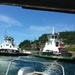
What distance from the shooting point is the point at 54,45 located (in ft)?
67.4

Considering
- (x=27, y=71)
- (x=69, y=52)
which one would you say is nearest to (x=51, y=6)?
(x=27, y=71)

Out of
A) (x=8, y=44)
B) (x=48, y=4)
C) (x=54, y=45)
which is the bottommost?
(x=48, y=4)

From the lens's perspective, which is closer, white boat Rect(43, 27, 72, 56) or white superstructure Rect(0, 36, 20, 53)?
white boat Rect(43, 27, 72, 56)

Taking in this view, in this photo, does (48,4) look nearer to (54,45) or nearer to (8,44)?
(54,45)

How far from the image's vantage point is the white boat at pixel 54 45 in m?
19.9

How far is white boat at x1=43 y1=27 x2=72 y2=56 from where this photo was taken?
19859mm

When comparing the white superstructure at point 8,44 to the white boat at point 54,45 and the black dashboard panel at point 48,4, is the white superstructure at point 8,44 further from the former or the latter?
the black dashboard panel at point 48,4

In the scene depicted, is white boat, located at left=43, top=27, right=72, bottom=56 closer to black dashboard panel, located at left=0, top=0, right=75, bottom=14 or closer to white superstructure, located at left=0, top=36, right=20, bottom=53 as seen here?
white superstructure, located at left=0, top=36, right=20, bottom=53

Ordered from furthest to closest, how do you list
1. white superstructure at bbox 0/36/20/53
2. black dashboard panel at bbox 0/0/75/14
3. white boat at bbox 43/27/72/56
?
white superstructure at bbox 0/36/20/53 < white boat at bbox 43/27/72/56 < black dashboard panel at bbox 0/0/75/14

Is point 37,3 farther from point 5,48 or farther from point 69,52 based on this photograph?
point 5,48

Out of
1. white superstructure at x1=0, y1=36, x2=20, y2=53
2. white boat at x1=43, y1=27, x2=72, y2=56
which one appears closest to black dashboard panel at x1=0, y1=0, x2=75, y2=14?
white boat at x1=43, y1=27, x2=72, y2=56

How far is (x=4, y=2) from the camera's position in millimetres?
4242

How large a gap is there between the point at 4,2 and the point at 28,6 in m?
0.39

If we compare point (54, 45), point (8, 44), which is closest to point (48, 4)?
point (54, 45)
